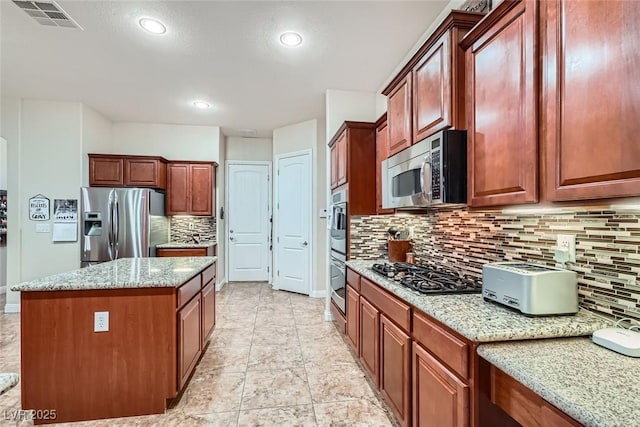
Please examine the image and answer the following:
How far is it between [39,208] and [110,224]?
3.12ft

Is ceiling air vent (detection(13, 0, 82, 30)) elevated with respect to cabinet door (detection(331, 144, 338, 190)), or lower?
elevated

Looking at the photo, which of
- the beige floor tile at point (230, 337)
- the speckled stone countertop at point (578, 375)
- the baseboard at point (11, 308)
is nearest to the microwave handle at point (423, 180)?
the speckled stone countertop at point (578, 375)

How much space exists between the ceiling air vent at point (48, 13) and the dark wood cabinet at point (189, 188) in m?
2.58

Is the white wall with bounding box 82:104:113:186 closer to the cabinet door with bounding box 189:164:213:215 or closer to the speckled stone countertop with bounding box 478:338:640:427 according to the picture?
the cabinet door with bounding box 189:164:213:215

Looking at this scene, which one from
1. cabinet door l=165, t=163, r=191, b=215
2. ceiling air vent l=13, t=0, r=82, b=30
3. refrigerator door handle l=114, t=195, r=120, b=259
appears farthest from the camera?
cabinet door l=165, t=163, r=191, b=215

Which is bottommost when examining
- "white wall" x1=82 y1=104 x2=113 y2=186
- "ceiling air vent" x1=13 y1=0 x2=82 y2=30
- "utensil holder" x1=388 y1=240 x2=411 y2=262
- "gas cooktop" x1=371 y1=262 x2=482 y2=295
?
"gas cooktop" x1=371 y1=262 x2=482 y2=295

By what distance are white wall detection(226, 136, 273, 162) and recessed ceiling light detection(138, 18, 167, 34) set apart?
3.40 m

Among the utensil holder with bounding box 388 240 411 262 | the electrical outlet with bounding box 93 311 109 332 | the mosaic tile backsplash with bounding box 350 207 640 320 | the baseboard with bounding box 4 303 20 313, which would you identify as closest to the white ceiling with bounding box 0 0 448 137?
the mosaic tile backsplash with bounding box 350 207 640 320

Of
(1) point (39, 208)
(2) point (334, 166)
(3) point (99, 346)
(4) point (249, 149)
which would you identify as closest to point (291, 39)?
(2) point (334, 166)

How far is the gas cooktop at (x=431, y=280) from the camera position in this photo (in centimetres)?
166

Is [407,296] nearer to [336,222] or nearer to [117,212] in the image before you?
[336,222]

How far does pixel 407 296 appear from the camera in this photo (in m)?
1.62

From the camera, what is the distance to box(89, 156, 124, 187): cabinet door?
14.6 ft

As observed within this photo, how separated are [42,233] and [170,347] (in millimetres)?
3601
